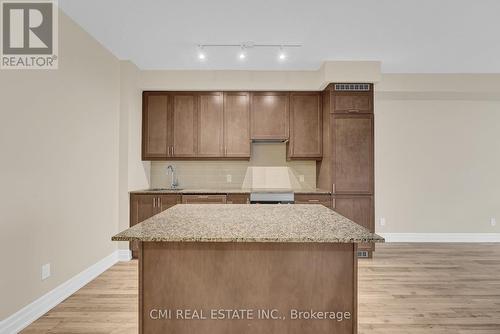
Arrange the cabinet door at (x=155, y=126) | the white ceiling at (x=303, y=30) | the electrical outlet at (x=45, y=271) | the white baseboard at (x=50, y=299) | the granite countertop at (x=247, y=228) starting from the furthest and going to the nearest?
the cabinet door at (x=155, y=126)
the white ceiling at (x=303, y=30)
the electrical outlet at (x=45, y=271)
the white baseboard at (x=50, y=299)
the granite countertop at (x=247, y=228)

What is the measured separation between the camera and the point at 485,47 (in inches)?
151

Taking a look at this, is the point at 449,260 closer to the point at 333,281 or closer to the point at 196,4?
the point at 333,281

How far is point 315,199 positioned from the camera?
4309 millimetres

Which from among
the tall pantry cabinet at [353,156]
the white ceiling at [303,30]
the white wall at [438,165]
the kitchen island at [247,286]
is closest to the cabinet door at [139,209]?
the white ceiling at [303,30]

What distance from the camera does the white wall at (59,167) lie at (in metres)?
2.31

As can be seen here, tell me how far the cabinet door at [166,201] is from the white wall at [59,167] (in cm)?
57

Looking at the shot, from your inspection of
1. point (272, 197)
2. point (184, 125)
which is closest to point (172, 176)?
point (184, 125)

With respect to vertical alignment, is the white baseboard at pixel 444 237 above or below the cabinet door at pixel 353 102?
below

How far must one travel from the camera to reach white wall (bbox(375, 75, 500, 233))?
16.9 feet

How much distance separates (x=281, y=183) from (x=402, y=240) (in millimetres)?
2301

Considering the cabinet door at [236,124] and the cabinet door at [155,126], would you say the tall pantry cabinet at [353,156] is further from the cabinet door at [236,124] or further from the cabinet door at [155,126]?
the cabinet door at [155,126]

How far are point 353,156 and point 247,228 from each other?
302cm

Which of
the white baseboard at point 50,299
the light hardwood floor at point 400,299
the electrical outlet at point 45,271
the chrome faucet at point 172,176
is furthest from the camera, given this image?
the chrome faucet at point 172,176

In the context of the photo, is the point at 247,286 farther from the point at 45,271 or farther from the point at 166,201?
the point at 166,201
